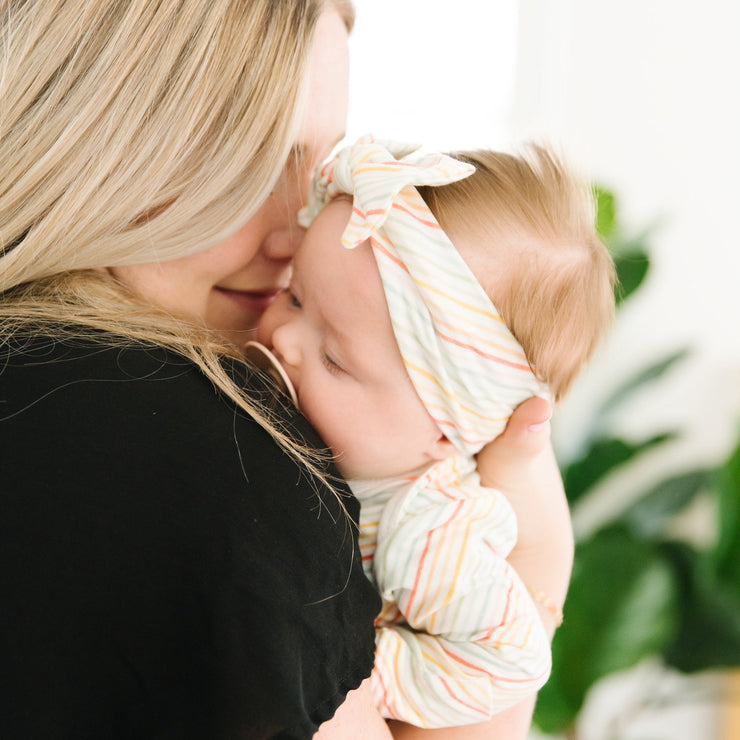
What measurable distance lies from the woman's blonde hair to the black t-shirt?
0.58 ft

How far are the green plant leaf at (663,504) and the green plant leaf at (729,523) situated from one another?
0.14 m

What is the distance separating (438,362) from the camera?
35.9 inches

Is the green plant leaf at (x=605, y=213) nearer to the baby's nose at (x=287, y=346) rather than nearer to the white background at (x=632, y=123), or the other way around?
the white background at (x=632, y=123)

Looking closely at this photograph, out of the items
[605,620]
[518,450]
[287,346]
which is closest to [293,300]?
[287,346]

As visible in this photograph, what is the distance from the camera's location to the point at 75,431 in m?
0.68

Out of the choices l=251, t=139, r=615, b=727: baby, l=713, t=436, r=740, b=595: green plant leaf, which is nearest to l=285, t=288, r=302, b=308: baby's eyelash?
l=251, t=139, r=615, b=727: baby

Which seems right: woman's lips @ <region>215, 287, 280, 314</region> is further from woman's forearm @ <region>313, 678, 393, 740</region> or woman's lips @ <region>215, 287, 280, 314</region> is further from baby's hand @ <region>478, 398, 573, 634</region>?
woman's forearm @ <region>313, 678, 393, 740</region>

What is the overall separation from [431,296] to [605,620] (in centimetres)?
120

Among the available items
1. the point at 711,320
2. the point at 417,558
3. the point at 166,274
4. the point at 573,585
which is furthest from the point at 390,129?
the point at 417,558

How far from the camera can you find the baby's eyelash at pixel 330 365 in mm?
949

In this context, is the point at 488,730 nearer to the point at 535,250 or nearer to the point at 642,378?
the point at 535,250

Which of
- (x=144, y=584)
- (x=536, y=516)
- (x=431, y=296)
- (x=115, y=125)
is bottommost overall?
(x=536, y=516)

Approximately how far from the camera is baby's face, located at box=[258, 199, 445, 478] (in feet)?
3.06

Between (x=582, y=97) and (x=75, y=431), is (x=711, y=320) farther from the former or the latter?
(x=75, y=431)
